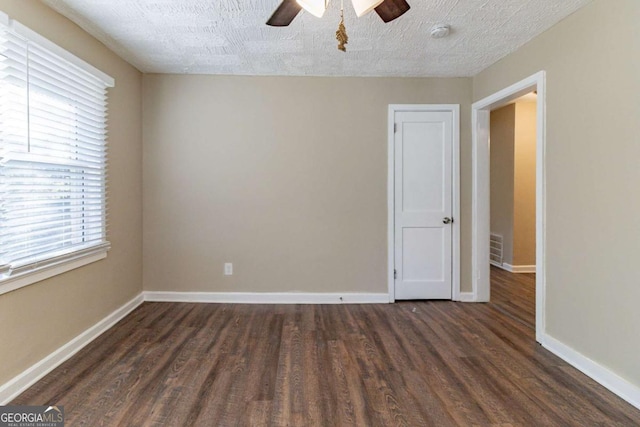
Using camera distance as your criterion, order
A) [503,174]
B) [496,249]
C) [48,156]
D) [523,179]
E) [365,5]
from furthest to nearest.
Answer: [496,249], [503,174], [523,179], [48,156], [365,5]

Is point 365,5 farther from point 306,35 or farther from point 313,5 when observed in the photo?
point 306,35

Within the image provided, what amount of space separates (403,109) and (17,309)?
3644 mm

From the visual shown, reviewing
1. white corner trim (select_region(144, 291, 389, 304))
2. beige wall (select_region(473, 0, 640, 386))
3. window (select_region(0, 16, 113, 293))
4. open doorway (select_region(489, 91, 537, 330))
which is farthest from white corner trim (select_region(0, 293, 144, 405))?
open doorway (select_region(489, 91, 537, 330))

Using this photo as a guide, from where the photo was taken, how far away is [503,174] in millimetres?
5027

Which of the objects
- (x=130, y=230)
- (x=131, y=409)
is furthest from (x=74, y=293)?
(x=131, y=409)

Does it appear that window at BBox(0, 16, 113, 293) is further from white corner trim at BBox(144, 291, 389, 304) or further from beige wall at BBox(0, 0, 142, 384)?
white corner trim at BBox(144, 291, 389, 304)

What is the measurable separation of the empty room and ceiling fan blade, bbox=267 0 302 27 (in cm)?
1

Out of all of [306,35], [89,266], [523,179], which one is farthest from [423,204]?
[89,266]

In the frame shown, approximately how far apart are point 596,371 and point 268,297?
9.17 feet

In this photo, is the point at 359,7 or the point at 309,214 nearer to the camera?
the point at 359,7

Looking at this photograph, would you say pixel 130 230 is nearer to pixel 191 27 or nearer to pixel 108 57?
pixel 108 57

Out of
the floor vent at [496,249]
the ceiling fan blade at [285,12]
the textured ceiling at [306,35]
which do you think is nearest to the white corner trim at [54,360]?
the textured ceiling at [306,35]

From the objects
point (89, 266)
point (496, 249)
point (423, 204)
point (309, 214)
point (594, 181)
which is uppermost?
point (594, 181)

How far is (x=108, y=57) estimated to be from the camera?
2.80 metres
